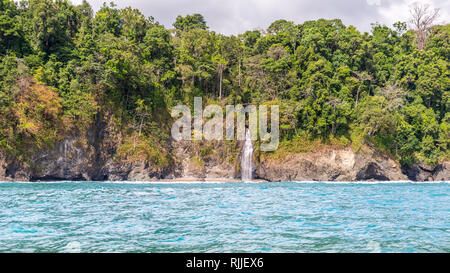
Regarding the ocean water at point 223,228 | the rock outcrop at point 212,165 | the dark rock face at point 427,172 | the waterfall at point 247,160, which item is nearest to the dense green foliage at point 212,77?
the dark rock face at point 427,172

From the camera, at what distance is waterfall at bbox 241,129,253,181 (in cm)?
4185

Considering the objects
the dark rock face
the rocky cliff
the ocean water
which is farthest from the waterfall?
the ocean water

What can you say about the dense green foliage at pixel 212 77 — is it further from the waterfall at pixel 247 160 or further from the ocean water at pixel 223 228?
the ocean water at pixel 223 228

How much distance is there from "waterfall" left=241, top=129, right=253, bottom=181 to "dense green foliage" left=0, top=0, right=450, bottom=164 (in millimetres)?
4702

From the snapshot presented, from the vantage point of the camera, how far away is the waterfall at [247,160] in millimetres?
41847

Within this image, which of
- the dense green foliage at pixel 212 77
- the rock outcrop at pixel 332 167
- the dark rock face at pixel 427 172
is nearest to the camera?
the dense green foliage at pixel 212 77

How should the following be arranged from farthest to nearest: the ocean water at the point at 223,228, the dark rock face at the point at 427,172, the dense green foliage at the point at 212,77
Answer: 1. the dark rock face at the point at 427,172
2. the dense green foliage at the point at 212,77
3. the ocean water at the point at 223,228

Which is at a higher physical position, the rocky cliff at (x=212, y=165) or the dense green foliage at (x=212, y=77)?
the dense green foliage at (x=212, y=77)

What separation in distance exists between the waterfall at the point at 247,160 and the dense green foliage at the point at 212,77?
4702mm

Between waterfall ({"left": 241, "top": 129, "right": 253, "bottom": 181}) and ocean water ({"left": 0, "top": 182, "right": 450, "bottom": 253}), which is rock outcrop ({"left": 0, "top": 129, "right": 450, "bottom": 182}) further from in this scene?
ocean water ({"left": 0, "top": 182, "right": 450, "bottom": 253})
